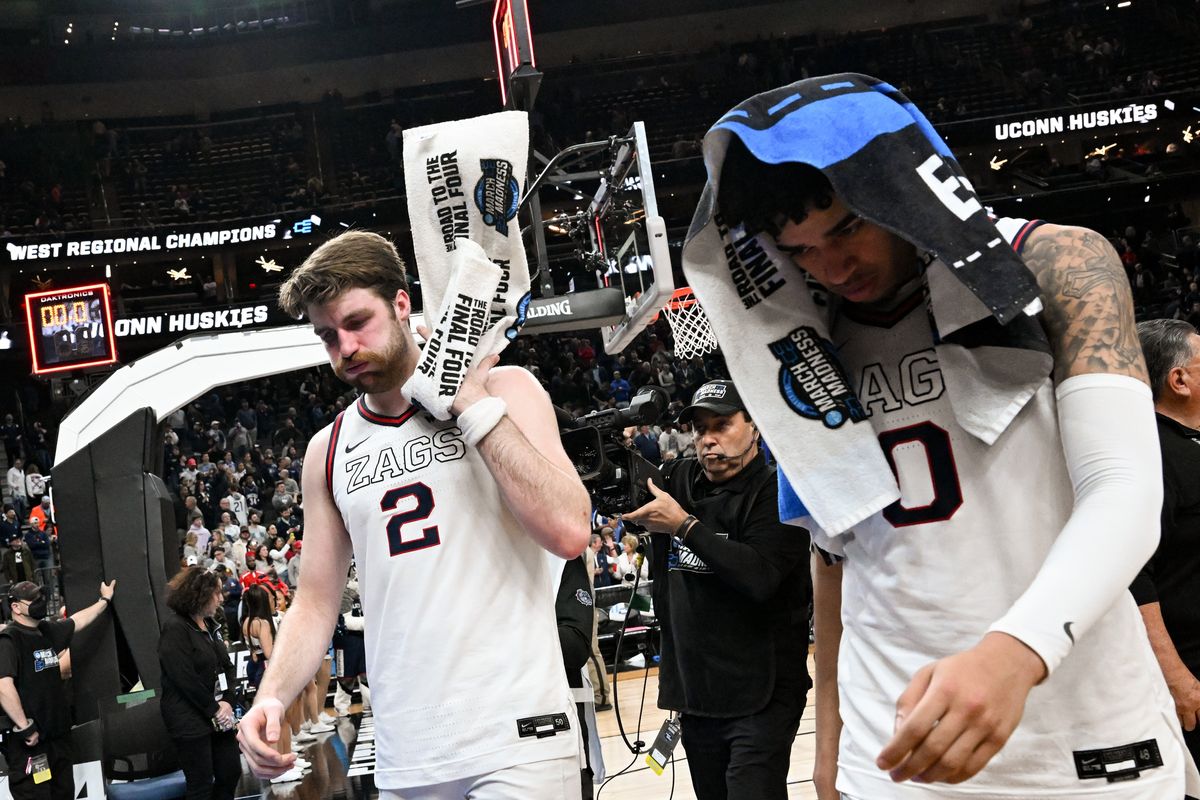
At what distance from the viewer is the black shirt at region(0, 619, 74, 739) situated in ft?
25.2

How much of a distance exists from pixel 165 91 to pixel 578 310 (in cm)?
2598

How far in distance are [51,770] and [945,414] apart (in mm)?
8054

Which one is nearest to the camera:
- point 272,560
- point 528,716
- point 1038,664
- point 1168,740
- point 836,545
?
point 1038,664

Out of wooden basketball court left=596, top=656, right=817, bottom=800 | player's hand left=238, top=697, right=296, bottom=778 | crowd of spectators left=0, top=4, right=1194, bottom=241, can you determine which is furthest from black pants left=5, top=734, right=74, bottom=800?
crowd of spectators left=0, top=4, right=1194, bottom=241

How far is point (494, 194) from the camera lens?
98.1 inches

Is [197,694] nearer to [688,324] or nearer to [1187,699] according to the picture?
[688,324]

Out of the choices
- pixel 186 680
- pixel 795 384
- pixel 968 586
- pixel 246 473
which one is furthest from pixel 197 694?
pixel 246 473

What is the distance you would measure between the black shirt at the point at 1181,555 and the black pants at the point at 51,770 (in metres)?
7.25

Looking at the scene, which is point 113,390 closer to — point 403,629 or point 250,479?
point 403,629

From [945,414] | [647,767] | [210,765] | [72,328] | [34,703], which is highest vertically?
[72,328]

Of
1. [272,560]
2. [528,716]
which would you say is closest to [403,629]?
[528,716]

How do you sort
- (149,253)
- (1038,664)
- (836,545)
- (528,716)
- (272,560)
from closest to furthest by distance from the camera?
(1038,664) < (836,545) < (528,716) < (272,560) < (149,253)

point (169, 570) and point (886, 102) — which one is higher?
point (886, 102)

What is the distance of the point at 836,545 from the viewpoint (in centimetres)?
174
